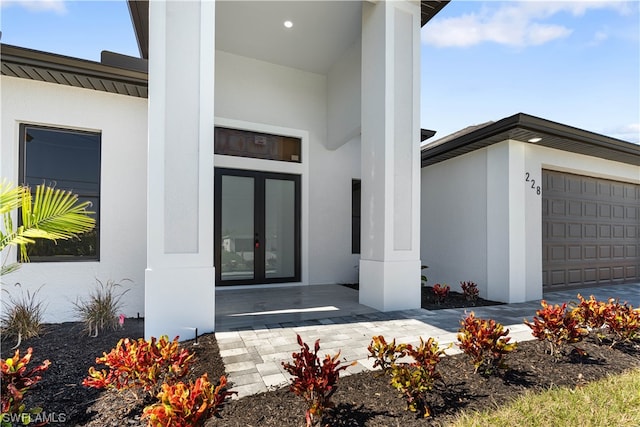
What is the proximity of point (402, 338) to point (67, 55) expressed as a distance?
5.66m

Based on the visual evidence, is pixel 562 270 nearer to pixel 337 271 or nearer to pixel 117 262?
pixel 337 271

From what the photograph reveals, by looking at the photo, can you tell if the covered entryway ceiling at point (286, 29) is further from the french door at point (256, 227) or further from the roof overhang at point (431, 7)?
the french door at point (256, 227)

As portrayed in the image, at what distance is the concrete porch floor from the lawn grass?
928 millimetres

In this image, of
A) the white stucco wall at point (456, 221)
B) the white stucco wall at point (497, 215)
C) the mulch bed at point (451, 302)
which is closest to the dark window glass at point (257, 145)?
the white stucco wall at point (456, 221)

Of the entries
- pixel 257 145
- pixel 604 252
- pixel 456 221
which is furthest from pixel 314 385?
pixel 604 252

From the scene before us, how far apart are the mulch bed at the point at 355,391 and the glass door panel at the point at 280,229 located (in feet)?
12.8

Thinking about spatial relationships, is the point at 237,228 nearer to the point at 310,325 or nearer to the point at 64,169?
the point at 64,169

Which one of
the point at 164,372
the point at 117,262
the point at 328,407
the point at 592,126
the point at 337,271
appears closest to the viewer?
the point at 328,407

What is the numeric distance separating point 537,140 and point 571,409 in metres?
5.14

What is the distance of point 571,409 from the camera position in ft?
7.76

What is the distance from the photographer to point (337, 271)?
26.5 feet

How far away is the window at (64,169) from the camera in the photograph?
4.68 metres

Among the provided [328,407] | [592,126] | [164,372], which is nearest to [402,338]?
[328,407]

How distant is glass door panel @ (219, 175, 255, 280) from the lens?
706 cm
